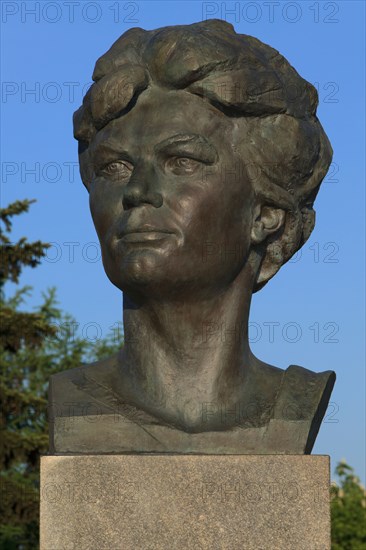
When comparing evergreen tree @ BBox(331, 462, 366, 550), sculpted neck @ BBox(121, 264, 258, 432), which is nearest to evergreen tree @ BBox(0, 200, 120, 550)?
evergreen tree @ BBox(331, 462, 366, 550)

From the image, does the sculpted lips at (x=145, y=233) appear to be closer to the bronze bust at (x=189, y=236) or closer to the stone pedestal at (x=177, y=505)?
the bronze bust at (x=189, y=236)

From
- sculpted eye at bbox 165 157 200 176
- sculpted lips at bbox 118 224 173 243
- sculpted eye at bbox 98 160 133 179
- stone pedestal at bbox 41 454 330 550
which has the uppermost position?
sculpted eye at bbox 98 160 133 179

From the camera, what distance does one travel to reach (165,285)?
6.47 meters

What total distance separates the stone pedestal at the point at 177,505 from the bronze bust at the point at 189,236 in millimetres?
225

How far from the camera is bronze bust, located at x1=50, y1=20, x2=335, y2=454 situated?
254 inches

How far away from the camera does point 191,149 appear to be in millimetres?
6508

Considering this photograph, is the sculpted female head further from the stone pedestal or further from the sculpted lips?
the stone pedestal

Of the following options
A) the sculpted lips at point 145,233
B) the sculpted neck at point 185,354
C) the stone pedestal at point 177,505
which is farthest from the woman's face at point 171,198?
the stone pedestal at point 177,505

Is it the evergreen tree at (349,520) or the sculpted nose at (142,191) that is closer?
the sculpted nose at (142,191)

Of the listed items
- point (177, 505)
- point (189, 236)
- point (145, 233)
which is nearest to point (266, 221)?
point (189, 236)

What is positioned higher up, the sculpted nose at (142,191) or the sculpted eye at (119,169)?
the sculpted eye at (119,169)

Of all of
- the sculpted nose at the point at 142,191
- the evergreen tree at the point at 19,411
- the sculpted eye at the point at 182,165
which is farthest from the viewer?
the evergreen tree at the point at 19,411

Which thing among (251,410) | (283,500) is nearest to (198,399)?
(251,410)

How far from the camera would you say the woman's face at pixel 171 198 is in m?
6.42
